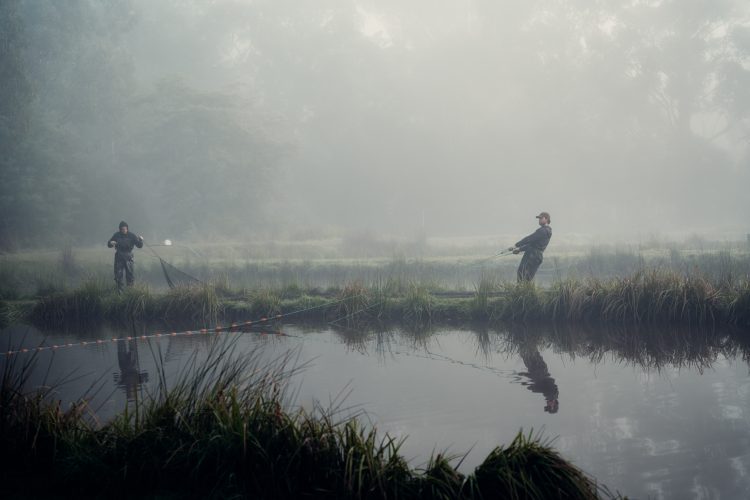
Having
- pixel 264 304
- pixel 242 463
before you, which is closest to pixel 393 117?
pixel 264 304

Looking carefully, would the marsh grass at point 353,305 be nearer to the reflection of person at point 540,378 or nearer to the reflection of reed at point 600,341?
the reflection of reed at point 600,341

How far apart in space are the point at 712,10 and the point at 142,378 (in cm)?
4939

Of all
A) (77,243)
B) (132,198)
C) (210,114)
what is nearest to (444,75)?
(210,114)

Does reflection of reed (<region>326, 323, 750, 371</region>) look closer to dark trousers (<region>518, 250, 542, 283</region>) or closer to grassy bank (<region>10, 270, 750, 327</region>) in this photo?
grassy bank (<region>10, 270, 750, 327</region>)

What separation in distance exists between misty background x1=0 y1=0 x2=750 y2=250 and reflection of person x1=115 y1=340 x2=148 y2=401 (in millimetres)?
26119

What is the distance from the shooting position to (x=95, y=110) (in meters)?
41.3

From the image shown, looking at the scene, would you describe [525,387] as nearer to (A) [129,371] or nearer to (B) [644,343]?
(B) [644,343]

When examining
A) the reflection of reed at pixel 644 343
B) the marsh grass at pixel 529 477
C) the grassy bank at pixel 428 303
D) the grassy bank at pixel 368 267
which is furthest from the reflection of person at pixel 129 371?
Result: the grassy bank at pixel 368 267

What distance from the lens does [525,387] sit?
8758 millimetres

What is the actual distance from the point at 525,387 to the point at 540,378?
53 cm

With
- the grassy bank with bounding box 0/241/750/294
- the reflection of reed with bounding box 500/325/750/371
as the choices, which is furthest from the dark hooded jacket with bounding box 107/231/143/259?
the reflection of reed with bounding box 500/325/750/371

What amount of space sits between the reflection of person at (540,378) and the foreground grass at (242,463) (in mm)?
2707

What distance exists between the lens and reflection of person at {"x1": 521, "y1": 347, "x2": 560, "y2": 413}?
8.03 metres

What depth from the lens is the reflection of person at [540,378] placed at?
803cm
